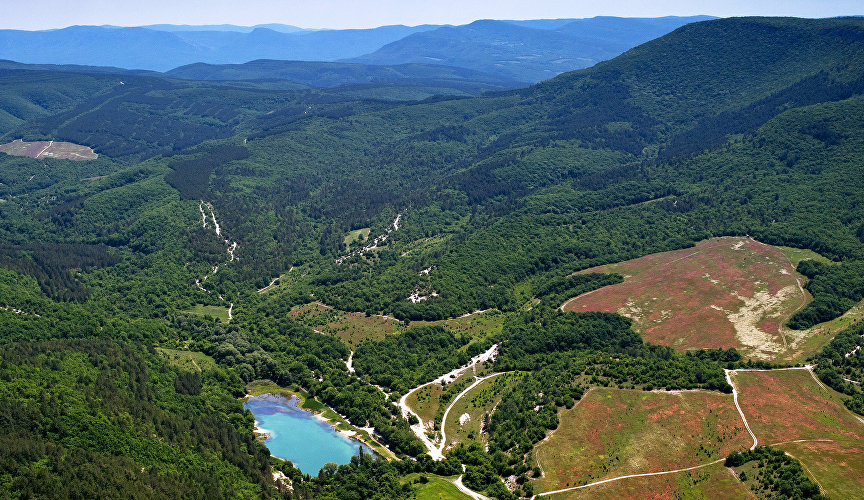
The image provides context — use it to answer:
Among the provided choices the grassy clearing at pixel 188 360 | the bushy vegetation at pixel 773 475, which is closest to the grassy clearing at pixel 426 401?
the grassy clearing at pixel 188 360

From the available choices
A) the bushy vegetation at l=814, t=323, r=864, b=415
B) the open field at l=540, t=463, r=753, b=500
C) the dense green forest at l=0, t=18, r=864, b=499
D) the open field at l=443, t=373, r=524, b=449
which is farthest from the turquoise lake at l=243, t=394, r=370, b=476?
the bushy vegetation at l=814, t=323, r=864, b=415

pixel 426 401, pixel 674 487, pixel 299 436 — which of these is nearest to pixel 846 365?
pixel 674 487

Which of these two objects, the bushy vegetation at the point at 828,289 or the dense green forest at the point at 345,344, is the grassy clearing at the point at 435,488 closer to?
the dense green forest at the point at 345,344

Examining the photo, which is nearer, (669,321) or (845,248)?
(669,321)

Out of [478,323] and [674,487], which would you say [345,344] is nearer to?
[478,323]

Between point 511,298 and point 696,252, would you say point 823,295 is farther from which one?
point 511,298

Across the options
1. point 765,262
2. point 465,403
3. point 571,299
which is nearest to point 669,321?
point 571,299
